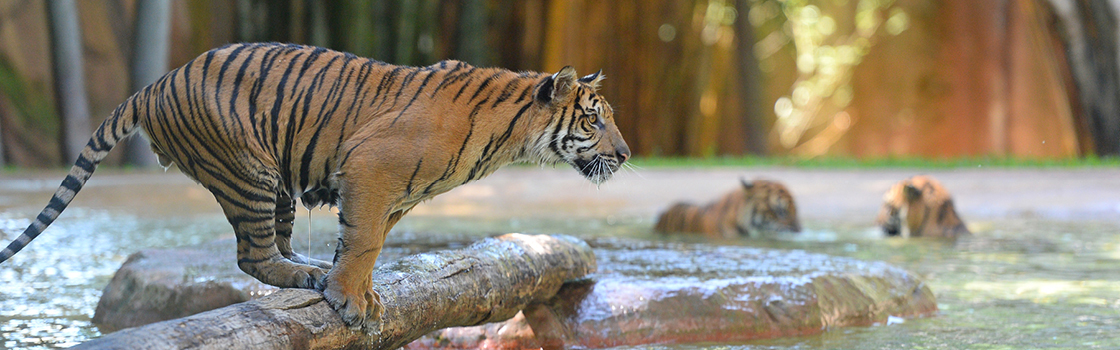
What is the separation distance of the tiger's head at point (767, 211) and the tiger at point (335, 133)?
3.88 metres

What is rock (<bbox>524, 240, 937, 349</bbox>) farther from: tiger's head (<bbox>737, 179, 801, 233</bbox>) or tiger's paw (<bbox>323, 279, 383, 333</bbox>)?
tiger's head (<bbox>737, 179, 801, 233</bbox>)

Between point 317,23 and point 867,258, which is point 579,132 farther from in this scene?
point 317,23

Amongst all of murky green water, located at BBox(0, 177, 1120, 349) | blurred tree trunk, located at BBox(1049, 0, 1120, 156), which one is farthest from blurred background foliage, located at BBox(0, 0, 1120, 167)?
murky green water, located at BBox(0, 177, 1120, 349)

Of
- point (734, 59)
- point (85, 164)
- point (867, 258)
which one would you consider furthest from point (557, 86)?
point (734, 59)

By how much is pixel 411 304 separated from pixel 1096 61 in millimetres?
10943

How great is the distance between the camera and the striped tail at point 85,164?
2352mm

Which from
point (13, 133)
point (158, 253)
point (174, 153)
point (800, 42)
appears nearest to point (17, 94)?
point (13, 133)

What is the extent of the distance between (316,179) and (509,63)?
41.9 ft

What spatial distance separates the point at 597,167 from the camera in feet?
9.12

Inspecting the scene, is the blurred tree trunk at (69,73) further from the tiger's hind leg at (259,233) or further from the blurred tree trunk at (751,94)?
the blurred tree trunk at (751,94)

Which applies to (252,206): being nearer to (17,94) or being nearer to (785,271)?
(785,271)

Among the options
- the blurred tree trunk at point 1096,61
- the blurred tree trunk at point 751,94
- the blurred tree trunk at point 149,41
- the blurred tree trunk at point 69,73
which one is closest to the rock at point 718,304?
the blurred tree trunk at point 1096,61

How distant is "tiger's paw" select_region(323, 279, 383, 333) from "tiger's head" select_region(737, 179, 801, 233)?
4346 mm

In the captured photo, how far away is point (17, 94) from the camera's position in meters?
11.4
